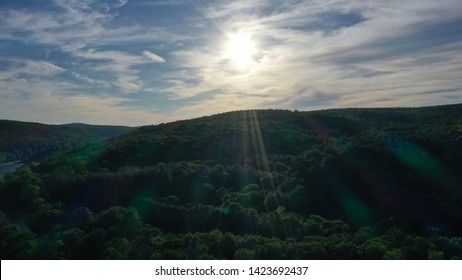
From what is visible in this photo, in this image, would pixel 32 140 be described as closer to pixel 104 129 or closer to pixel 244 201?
pixel 104 129

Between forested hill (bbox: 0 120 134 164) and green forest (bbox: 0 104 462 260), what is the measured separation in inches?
1351

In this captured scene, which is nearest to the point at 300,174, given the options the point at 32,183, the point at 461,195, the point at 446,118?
the point at 461,195

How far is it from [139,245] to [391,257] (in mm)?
12426

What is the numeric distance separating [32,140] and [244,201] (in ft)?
261

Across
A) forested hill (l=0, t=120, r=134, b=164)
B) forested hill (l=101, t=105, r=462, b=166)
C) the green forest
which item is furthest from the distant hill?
the green forest

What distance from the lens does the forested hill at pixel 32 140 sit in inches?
3344

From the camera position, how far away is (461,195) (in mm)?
37281

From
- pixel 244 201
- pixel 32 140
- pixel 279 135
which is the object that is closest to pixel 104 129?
pixel 32 140

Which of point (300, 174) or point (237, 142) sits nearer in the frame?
point (300, 174)

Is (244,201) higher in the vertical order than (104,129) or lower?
lower

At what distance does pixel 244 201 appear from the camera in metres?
32.2

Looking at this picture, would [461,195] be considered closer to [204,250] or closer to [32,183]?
[204,250]

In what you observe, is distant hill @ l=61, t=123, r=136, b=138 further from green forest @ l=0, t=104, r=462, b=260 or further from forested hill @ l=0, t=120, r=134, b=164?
green forest @ l=0, t=104, r=462, b=260

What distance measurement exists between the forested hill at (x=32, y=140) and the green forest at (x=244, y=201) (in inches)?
1351
